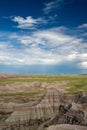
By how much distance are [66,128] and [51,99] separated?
47.3 meters

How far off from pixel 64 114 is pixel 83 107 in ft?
28.5

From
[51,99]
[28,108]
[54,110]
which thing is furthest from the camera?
[51,99]

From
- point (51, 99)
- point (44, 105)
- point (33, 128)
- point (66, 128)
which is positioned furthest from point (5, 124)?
point (66, 128)

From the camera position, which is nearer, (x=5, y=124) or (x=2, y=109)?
(x=5, y=124)

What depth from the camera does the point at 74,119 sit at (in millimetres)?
65375

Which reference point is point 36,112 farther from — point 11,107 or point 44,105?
point 11,107

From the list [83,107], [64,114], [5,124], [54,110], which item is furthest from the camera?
[54,110]

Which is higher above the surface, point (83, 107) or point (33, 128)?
point (83, 107)

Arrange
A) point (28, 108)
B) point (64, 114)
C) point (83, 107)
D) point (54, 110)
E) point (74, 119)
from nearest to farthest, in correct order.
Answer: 1. point (74, 119)
2. point (64, 114)
3. point (83, 107)
4. point (28, 108)
5. point (54, 110)

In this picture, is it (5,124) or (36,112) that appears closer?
(5,124)

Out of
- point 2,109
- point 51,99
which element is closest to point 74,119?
point 51,99

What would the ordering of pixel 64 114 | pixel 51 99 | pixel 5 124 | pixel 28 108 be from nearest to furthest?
pixel 64 114 < pixel 5 124 < pixel 28 108 < pixel 51 99

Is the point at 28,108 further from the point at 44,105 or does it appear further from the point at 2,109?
the point at 2,109

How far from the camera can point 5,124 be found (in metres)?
81.9
